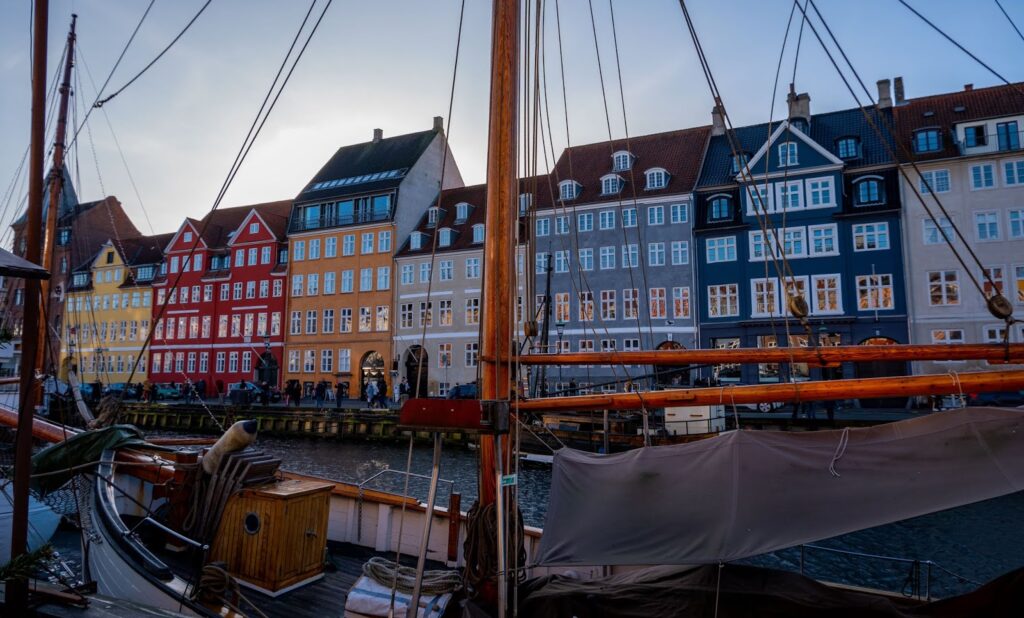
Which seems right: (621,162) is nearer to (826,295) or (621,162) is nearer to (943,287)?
(826,295)

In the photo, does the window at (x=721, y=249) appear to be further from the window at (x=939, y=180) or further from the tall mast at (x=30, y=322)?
the tall mast at (x=30, y=322)

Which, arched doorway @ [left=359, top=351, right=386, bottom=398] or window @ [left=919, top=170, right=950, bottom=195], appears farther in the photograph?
arched doorway @ [left=359, top=351, right=386, bottom=398]

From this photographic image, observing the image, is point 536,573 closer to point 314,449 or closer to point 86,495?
point 86,495

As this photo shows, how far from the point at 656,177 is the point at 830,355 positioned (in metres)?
30.3

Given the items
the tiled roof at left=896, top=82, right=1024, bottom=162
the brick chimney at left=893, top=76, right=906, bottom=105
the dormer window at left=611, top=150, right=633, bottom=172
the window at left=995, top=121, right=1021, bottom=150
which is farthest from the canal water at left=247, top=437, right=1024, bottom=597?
the brick chimney at left=893, top=76, right=906, bottom=105

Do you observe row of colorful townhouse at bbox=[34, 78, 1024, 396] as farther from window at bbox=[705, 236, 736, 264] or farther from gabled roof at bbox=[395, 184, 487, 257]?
gabled roof at bbox=[395, 184, 487, 257]

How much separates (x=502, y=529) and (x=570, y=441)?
656 inches

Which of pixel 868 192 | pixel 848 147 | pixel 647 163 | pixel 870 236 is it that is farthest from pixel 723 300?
pixel 647 163

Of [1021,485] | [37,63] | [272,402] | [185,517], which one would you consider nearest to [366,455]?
[272,402]

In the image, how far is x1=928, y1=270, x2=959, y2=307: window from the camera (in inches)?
1060

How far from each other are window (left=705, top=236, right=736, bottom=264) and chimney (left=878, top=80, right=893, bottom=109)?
1032cm

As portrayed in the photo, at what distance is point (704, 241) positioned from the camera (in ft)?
104

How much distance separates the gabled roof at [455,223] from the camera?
37.9m

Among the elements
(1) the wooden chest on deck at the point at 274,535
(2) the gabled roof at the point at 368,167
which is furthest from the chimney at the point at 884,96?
(1) the wooden chest on deck at the point at 274,535
